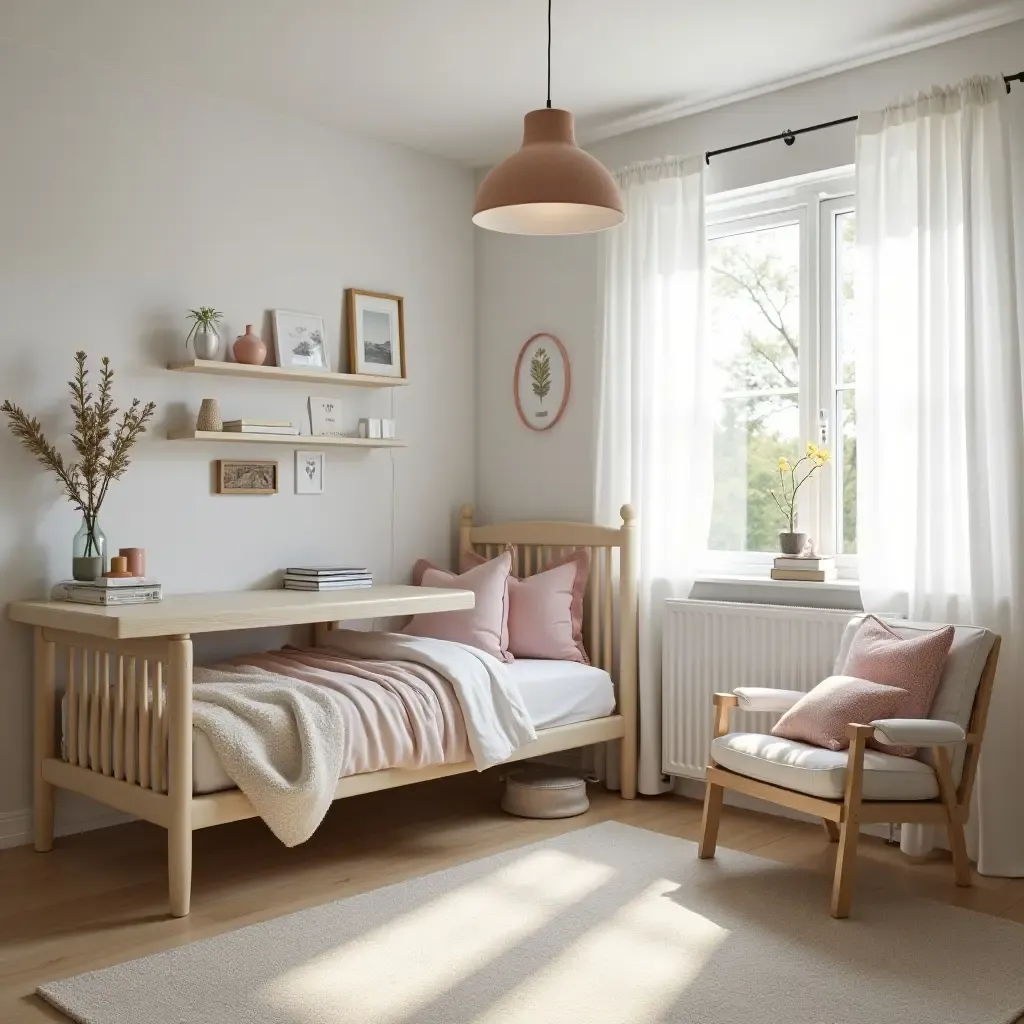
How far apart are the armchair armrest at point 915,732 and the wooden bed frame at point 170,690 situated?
1.33 m

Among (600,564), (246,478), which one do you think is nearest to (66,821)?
(246,478)

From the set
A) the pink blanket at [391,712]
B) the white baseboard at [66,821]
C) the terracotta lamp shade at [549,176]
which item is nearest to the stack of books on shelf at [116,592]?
the pink blanket at [391,712]

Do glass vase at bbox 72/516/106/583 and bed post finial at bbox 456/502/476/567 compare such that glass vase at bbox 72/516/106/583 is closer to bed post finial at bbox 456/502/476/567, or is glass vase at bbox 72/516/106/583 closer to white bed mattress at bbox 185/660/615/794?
white bed mattress at bbox 185/660/615/794

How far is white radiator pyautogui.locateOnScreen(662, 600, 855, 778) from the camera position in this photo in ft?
12.7

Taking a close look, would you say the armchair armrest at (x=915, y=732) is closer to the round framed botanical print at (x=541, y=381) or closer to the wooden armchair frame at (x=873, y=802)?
the wooden armchair frame at (x=873, y=802)

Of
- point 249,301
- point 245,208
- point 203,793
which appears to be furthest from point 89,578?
point 245,208

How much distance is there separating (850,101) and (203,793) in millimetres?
3048

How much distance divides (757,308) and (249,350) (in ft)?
6.21

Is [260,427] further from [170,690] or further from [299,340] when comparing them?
[170,690]

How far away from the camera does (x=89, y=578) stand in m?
3.62

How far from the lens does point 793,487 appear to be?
416 centimetres

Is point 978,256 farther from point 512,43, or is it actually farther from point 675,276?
point 512,43

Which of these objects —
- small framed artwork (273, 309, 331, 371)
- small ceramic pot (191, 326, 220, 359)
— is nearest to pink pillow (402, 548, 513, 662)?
small framed artwork (273, 309, 331, 371)

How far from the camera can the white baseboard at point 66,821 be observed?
12.1 ft
